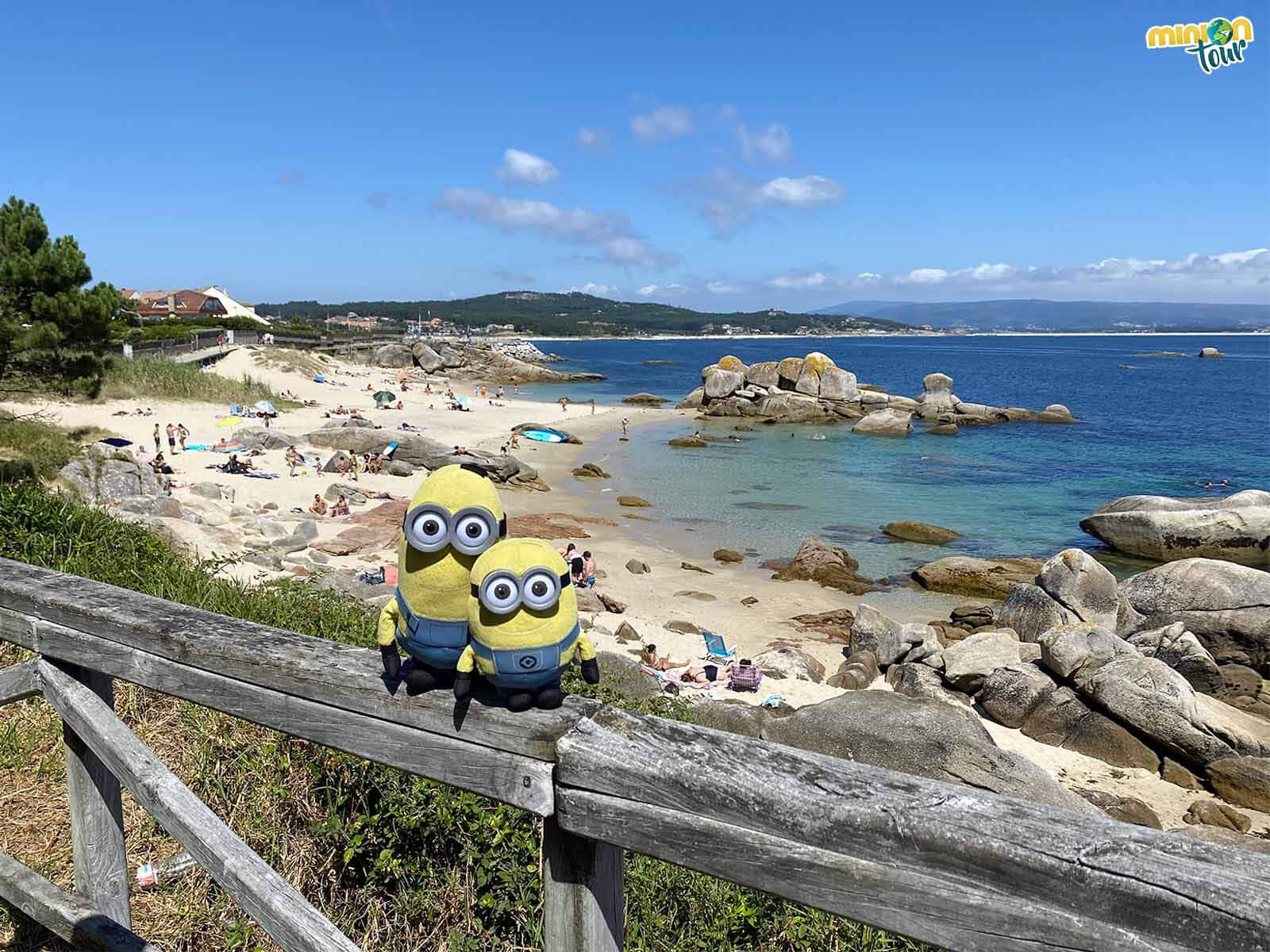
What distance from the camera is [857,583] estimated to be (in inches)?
786

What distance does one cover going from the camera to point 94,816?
9.82 feet

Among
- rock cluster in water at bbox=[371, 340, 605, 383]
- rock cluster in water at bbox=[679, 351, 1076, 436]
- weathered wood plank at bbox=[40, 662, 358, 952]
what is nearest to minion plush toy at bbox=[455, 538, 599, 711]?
weathered wood plank at bbox=[40, 662, 358, 952]

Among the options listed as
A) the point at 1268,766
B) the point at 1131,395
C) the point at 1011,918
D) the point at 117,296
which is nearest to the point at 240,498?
the point at 117,296

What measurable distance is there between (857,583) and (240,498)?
52.5 ft

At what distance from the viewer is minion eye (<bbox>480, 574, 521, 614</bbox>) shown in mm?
1978

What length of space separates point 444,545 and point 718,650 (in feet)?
41.8

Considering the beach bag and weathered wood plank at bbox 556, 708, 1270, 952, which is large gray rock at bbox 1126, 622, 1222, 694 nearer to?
the beach bag

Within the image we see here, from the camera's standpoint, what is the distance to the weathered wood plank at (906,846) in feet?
4.42

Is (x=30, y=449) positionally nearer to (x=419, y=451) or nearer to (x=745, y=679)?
(x=745, y=679)

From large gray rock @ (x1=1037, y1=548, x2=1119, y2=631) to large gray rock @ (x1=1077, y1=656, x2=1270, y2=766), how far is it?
3.47 metres

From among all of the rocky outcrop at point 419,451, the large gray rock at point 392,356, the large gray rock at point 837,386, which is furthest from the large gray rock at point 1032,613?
the large gray rock at point 392,356

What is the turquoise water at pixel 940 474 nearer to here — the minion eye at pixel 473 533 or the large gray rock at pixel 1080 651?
the large gray rock at pixel 1080 651

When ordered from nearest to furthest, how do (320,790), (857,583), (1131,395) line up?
(320,790)
(857,583)
(1131,395)

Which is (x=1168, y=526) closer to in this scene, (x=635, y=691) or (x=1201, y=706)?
(x=1201, y=706)
